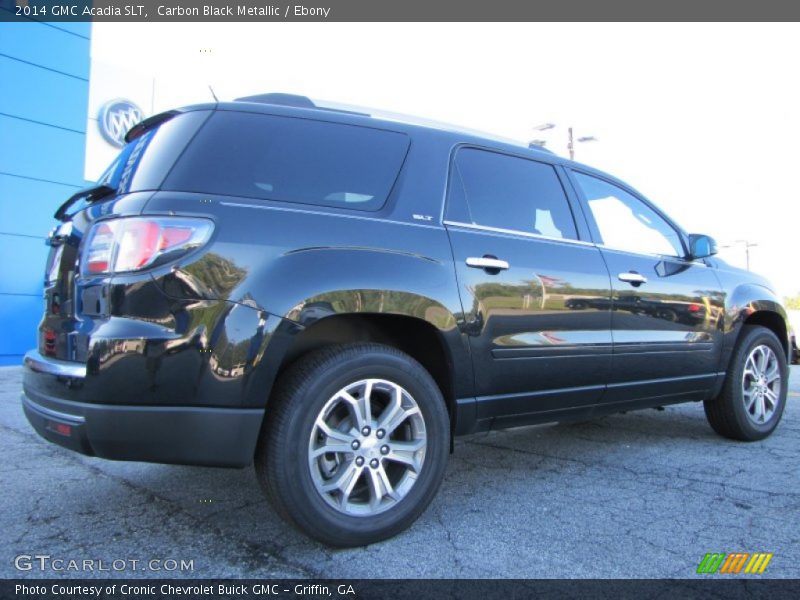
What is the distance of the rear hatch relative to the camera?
2.35 metres

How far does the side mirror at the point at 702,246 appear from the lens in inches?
167

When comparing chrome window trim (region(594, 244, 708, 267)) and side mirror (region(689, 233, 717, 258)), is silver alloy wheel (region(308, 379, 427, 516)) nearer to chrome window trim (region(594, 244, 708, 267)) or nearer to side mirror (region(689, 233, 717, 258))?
chrome window trim (region(594, 244, 708, 267))

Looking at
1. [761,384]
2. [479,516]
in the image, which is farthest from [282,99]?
[761,384]

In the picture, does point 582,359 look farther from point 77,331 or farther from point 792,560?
point 77,331

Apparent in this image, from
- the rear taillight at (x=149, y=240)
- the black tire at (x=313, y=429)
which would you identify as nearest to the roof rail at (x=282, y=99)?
the rear taillight at (x=149, y=240)

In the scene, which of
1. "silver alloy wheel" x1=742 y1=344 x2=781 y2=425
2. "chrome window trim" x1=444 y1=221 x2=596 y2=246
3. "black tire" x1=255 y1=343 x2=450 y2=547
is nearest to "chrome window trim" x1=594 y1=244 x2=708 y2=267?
"chrome window trim" x1=444 y1=221 x2=596 y2=246

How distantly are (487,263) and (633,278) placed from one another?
1.21 meters

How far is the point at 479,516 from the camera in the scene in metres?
2.96

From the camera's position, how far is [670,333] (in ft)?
12.9

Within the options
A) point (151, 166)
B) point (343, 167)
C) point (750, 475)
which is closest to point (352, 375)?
point (343, 167)

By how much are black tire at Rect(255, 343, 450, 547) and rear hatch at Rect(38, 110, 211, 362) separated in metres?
0.74

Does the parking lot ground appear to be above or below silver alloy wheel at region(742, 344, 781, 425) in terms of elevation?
below

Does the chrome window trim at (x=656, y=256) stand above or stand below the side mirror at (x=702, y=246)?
below

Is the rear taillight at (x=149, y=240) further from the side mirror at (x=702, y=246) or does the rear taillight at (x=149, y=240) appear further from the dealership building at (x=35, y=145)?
the dealership building at (x=35, y=145)
